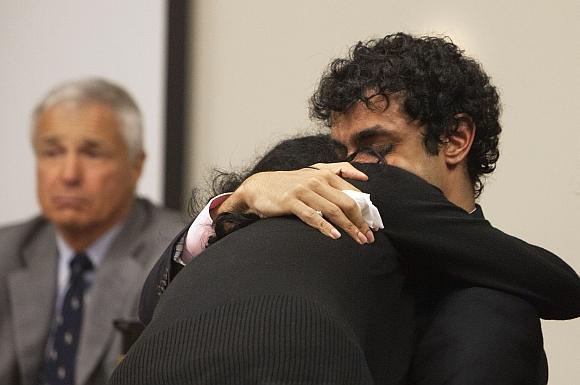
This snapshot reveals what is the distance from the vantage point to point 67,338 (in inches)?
101

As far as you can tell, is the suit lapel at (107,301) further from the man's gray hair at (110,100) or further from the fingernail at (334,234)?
the fingernail at (334,234)

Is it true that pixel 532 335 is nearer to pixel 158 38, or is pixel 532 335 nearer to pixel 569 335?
pixel 569 335

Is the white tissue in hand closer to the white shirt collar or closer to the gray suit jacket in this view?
the gray suit jacket

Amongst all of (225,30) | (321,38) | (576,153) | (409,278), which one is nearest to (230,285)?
(409,278)

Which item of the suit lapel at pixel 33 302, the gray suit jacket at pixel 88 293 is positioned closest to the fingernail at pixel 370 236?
the gray suit jacket at pixel 88 293

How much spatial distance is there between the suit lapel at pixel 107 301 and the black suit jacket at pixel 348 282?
99 cm

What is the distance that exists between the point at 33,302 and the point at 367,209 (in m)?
1.48

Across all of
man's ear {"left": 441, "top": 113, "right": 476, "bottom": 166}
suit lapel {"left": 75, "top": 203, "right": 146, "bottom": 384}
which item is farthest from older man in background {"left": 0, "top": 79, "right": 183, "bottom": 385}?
man's ear {"left": 441, "top": 113, "right": 476, "bottom": 166}

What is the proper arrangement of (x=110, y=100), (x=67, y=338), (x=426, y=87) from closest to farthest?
(x=426, y=87)
(x=67, y=338)
(x=110, y=100)

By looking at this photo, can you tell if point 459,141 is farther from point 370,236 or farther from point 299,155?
point 370,236

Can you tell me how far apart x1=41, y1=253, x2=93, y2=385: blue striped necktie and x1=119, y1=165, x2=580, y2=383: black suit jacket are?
1.04 m

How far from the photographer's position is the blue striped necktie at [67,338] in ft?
8.28

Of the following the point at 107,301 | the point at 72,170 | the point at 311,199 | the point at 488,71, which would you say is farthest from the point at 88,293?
the point at 311,199

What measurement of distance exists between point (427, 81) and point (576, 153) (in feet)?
1.93
